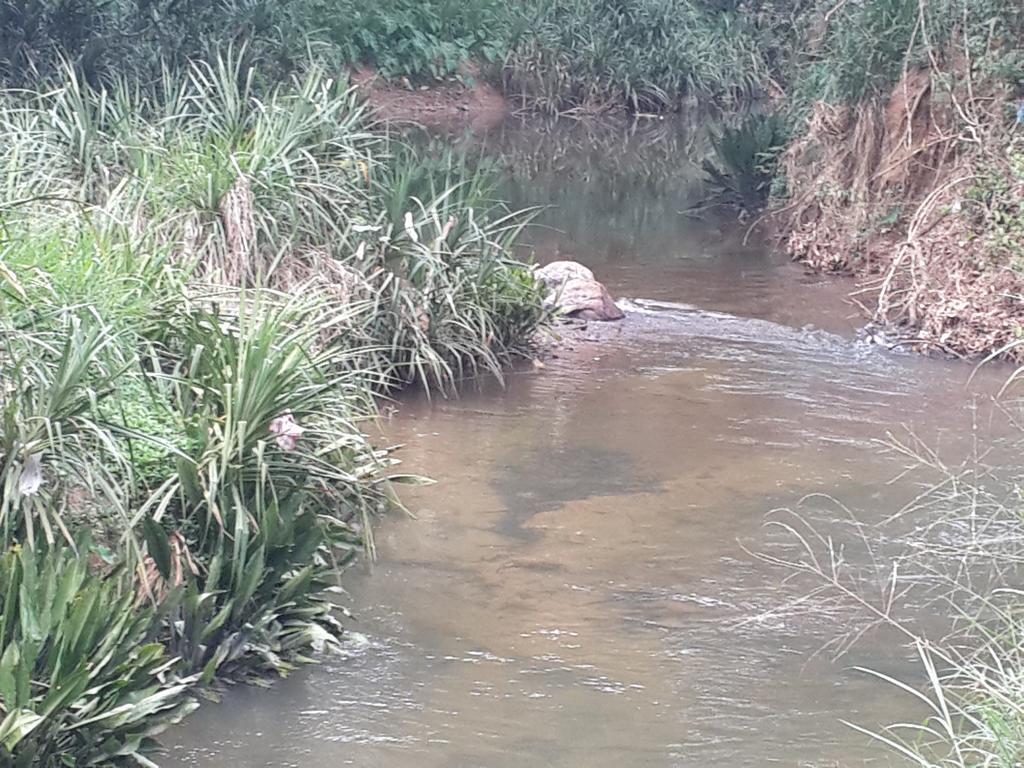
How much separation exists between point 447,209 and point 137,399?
373cm

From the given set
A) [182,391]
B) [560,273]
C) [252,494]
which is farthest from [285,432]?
[560,273]

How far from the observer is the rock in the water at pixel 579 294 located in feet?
34.5

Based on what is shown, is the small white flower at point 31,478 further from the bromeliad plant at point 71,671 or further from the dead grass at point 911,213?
the dead grass at point 911,213

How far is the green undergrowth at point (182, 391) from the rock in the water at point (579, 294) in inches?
75.1

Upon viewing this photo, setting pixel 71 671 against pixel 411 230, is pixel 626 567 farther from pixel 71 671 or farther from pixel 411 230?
pixel 411 230

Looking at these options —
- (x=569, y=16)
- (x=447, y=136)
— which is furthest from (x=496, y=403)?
(x=569, y=16)

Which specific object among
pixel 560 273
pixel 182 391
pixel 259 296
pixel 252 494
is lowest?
pixel 560 273

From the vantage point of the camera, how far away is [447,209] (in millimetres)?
8914

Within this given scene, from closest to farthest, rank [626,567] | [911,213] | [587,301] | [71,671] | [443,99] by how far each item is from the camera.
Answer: [71,671], [626,567], [587,301], [911,213], [443,99]

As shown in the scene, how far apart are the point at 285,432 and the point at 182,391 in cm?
50

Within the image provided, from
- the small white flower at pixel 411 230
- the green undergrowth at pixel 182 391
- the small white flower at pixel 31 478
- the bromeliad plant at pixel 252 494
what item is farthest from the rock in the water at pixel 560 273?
the small white flower at pixel 31 478

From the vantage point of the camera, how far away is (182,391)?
18.4 feet

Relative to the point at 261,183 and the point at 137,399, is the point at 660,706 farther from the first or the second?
the point at 261,183

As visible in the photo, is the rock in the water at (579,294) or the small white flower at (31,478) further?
the rock in the water at (579,294)
